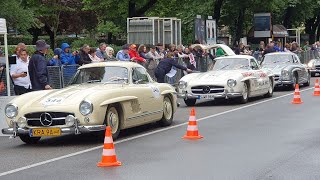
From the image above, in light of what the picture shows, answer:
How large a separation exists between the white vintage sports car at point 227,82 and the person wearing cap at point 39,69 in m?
6.00

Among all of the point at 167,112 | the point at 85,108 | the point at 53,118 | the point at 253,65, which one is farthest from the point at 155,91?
the point at 253,65

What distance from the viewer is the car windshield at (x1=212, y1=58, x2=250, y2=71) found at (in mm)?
20281

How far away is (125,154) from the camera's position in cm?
1045

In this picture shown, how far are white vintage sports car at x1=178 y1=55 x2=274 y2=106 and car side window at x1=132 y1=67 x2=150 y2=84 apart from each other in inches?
195

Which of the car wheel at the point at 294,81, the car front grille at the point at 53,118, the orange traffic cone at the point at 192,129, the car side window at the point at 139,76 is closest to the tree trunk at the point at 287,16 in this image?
the car wheel at the point at 294,81

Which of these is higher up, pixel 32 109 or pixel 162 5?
pixel 162 5

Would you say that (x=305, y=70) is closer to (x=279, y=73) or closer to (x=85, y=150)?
(x=279, y=73)

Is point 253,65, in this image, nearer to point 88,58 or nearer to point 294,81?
point 294,81

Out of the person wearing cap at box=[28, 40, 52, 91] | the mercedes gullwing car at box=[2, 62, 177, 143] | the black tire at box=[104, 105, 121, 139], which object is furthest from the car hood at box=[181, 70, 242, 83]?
the black tire at box=[104, 105, 121, 139]

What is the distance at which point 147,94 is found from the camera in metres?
13.3

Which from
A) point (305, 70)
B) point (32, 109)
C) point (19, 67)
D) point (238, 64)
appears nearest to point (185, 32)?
point (305, 70)

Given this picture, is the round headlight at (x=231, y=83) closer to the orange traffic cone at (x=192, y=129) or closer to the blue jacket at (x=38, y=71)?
the blue jacket at (x=38, y=71)

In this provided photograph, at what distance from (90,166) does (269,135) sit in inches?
164

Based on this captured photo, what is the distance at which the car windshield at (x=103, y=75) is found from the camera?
13.1 m
